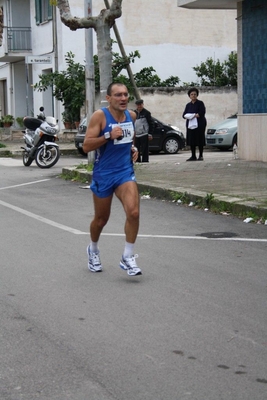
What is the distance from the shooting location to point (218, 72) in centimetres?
3281

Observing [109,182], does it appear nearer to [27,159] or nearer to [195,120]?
[195,120]

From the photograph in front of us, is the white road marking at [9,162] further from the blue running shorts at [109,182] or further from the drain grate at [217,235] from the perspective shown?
the blue running shorts at [109,182]

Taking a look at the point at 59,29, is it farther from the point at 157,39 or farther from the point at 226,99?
the point at 226,99

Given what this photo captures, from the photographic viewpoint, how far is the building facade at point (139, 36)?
104 feet

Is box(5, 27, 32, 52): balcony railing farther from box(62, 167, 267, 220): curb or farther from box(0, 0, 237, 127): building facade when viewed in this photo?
box(62, 167, 267, 220): curb

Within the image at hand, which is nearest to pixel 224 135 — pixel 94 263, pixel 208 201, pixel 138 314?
pixel 208 201

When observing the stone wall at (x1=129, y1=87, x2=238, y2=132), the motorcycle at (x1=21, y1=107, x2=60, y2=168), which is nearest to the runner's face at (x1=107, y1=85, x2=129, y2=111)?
the motorcycle at (x1=21, y1=107, x2=60, y2=168)

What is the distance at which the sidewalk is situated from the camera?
38.1 ft

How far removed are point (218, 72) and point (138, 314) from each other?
1088 inches

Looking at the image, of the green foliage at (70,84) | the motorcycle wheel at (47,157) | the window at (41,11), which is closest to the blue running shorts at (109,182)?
the motorcycle wheel at (47,157)

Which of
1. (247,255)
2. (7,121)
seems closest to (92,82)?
(247,255)

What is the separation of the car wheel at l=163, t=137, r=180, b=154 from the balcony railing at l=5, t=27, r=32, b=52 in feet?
36.0

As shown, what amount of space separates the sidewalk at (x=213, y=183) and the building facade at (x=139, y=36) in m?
14.1

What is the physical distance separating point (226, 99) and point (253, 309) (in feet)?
82.8
